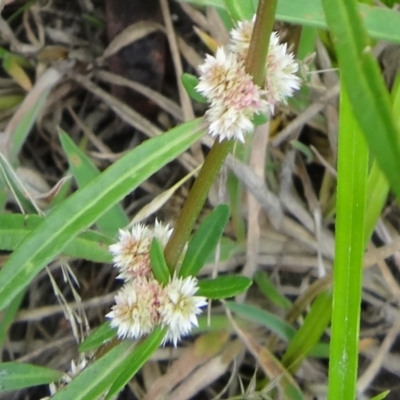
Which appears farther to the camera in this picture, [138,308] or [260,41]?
[138,308]

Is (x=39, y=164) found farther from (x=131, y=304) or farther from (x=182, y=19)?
(x=131, y=304)

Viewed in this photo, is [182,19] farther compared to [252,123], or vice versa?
[182,19]

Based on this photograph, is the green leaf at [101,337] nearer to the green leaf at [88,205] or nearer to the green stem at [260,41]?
the green leaf at [88,205]

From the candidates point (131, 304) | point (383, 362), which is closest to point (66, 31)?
point (131, 304)

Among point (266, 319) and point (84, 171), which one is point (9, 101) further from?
point (266, 319)

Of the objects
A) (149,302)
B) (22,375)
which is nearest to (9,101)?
(22,375)

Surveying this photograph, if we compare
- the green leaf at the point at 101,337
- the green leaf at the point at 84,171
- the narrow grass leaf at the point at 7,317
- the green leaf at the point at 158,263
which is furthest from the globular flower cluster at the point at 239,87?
the narrow grass leaf at the point at 7,317

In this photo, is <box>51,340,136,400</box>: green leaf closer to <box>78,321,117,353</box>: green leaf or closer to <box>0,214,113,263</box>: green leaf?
<box>78,321,117,353</box>: green leaf
